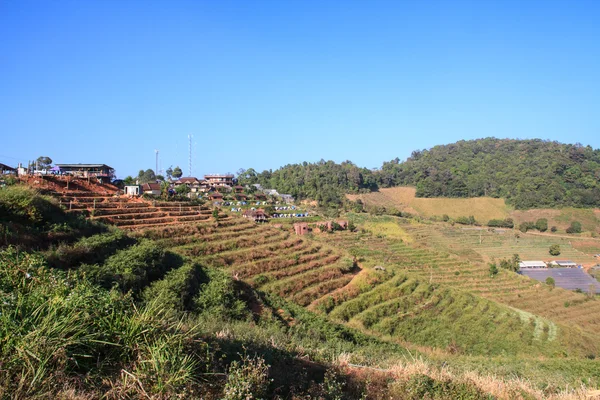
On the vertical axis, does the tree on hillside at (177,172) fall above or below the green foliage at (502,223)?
above

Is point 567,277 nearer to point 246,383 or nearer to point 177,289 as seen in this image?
point 177,289

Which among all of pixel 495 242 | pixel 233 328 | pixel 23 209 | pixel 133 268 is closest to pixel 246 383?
pixel 233 328

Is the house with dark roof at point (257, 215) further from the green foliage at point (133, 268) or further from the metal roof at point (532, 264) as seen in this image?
the metal roof at point (532, 264)

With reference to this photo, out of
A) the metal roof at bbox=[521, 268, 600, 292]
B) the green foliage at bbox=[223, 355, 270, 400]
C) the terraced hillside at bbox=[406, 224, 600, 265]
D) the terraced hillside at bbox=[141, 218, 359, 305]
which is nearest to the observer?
the green foliage at bbox=[223, 355, 270, 400]

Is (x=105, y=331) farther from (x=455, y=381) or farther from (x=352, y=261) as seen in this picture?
(x=352, y=261)

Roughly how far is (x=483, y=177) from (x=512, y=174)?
18.3ft

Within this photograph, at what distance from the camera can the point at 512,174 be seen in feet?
252

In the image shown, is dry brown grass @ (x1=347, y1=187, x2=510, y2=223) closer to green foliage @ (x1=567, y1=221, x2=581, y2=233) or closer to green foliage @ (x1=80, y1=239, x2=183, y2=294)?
green foliage @ (x1=567, y1=221, x2=581, y2=233)

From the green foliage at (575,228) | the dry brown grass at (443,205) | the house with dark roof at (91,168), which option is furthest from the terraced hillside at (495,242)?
the house with dark roof at (91,168)

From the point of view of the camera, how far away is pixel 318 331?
40.5 feet

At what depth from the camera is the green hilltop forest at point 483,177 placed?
64.7 meters

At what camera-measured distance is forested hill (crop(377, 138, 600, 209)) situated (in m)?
64.9

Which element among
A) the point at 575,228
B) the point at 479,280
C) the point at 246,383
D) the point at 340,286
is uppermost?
the point at 246,383

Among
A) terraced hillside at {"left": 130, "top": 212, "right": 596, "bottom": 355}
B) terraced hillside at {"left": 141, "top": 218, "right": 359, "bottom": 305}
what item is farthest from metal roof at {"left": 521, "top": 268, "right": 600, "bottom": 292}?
terraced hillside at {"left": 141, "top": 218, "right": 359, "bottom": 305}
